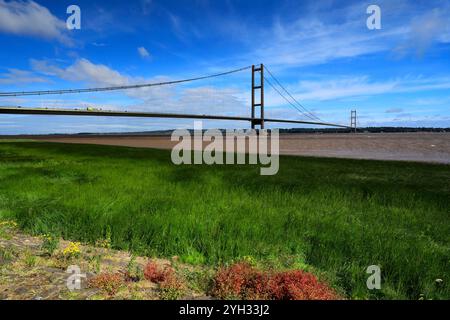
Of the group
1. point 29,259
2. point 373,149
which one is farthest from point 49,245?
point 373,149

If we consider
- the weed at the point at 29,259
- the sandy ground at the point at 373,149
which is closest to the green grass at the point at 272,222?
the weed at the point at 29,259

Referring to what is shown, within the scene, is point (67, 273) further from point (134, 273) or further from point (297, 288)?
point (297, 288)

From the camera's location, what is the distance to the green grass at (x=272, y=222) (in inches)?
233

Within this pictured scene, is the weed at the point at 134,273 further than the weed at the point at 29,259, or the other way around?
the weed at the point at 29,259

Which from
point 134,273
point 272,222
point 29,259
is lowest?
point 134,273

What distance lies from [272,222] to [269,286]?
11.3ft

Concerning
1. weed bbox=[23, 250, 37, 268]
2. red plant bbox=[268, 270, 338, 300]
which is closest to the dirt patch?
weed bbox=[23, 250, 37, 268]

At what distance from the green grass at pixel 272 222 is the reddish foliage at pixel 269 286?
2.26ft

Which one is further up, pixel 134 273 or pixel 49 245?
pixel 49 245

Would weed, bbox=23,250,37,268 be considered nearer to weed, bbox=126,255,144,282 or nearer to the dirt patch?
the dirt patch

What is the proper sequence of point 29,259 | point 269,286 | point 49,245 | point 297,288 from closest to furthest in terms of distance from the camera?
point 297,288
point 269,286
point 29,259
point 49,245

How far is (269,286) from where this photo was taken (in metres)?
4.75

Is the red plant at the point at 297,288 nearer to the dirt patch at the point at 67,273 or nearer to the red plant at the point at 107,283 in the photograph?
the dirt patch at the point at 67,273
